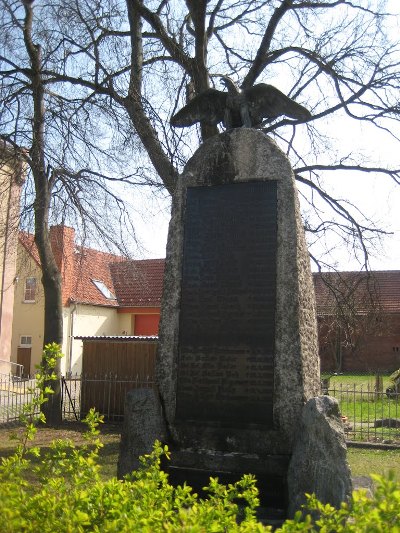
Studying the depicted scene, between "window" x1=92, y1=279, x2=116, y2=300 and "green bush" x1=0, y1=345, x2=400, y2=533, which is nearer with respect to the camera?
"green bush" x1=0, y1=345, x2=400, y2=533

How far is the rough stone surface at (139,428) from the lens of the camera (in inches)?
195

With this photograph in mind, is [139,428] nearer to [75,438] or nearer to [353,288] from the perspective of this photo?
[75,438]

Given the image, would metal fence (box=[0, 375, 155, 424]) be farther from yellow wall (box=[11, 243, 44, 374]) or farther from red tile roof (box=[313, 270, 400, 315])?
yellow wall (box=[11, 243, 44, 374])

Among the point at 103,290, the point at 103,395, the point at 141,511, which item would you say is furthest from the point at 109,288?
the point at 141,511

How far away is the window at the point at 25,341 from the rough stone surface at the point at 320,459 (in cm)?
2597

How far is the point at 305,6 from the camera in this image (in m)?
13.1

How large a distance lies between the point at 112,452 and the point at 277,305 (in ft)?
21.9

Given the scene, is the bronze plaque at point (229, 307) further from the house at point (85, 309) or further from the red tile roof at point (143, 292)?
the red tile roof at point (143, 292)

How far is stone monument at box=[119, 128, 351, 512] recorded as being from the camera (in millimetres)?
4750

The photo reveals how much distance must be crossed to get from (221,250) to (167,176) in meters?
6.70

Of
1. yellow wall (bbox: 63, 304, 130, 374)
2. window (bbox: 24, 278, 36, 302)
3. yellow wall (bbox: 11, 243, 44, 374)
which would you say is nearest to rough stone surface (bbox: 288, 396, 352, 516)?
yellow wall (bbox: 63, 304, 130, 374)

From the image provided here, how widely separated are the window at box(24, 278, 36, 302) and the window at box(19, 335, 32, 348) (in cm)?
191

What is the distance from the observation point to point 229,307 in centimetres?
508

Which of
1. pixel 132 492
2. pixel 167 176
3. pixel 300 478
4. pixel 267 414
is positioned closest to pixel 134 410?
pixel 267 414
